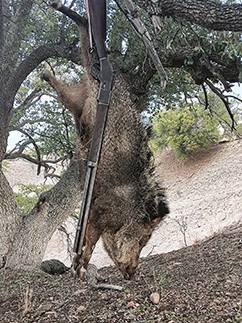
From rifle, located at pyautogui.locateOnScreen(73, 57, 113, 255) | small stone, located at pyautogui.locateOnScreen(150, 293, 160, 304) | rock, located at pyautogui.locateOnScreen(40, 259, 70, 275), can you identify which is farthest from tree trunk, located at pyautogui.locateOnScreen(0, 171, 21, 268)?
rifle, located at pyautogui.locateOnScreen(73, 57, 113, 255)

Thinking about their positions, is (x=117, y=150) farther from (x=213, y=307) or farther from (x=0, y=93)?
(x=0, y=93)

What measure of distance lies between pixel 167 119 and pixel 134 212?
1649 cm

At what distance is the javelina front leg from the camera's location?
75.0 inches

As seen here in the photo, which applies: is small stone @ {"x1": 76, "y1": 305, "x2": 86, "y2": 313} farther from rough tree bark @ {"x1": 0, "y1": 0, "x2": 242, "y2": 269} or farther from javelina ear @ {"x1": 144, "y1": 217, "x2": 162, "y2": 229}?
rough tree bark @ {"x1": 0, "y1": 0, "x2": 242, "y2": 269}

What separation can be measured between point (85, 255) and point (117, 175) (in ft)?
1.97

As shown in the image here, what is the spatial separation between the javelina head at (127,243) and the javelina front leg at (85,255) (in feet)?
0.74

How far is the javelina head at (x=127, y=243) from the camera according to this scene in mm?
2273

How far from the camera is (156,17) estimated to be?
205cm

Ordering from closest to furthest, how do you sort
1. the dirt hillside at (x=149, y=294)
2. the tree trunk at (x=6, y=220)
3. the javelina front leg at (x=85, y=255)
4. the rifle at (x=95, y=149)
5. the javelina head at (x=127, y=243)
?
1. the rifle at (x=95, y=149)
2. the javelina front leg at (x=85, y=255)
3. the javelina head at (x=127, y=243)
4. the dirt hillside at (x=149, y=294)
5. the tree trunk at (x=6, y=220)

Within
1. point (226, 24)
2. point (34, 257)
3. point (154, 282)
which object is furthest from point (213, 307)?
point (34, 257)

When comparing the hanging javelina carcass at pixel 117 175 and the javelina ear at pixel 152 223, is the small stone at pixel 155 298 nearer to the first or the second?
the hanging javelina carcass at pixel 117 175

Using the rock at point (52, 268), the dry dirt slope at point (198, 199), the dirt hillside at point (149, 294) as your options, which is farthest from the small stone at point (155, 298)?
the dry dirt slope at point (198, 199)

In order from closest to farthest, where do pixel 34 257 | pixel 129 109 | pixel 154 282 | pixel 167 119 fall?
pixel 129 109 < pixel 154 282 < pixel 34 257 < pixel 167 119

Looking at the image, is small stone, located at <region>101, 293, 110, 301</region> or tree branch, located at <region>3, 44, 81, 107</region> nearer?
small stone, located at <region>101, 293, 110, 301</region>
